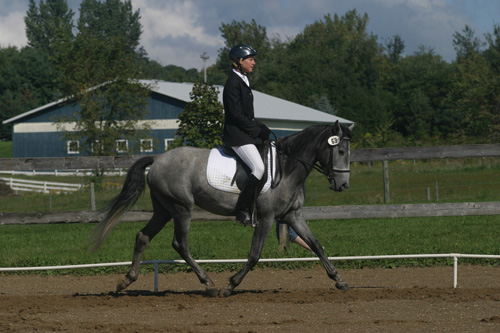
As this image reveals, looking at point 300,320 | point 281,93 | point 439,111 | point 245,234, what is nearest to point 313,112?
point 439,111

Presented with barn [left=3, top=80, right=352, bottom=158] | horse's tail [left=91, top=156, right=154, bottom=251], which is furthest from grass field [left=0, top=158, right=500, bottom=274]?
barn [left=3, top=80, right=352, bottom=158]

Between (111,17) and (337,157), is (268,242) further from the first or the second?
(111,17)

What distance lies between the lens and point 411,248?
12.0 meters

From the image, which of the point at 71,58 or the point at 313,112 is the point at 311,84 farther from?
the point at 71,58

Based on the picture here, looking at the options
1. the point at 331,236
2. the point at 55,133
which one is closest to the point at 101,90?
the point at 55,133

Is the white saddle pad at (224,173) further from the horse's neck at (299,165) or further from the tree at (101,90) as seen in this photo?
the tree at (101,90)

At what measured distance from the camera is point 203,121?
2178 cm

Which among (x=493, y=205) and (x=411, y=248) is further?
(x=411, y=248)

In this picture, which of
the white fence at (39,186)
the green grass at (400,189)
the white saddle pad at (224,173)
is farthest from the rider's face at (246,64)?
the white fence at (39,186)

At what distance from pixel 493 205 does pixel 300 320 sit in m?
5.38

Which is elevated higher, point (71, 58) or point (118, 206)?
point (71, 58)

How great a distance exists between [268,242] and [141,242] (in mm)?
5137

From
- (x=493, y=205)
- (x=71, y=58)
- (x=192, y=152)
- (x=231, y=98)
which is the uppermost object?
(x=71, y=58)

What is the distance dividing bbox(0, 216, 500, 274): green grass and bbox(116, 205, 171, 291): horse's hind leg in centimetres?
71
